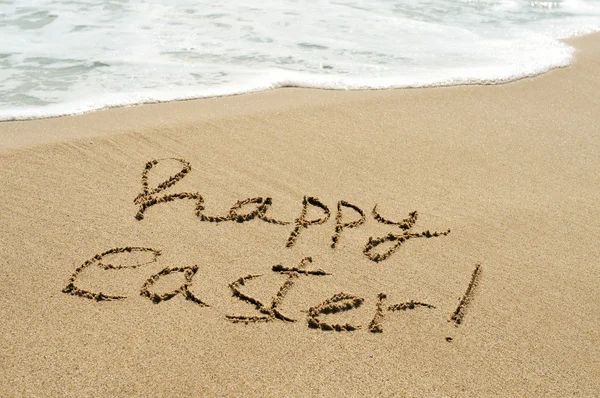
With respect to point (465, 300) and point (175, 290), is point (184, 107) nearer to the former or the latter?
point (175, 290)

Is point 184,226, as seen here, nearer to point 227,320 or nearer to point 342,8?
point 227,320

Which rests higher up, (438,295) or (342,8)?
(342,8)

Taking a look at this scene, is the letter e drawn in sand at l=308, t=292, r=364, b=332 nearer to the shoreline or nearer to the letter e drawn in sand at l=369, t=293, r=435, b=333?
the letter e drawn in sand at l=369, t=293, r=435, b=333

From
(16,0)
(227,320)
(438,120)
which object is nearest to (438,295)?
(227,320)

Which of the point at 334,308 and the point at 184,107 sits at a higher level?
the point at 184,107

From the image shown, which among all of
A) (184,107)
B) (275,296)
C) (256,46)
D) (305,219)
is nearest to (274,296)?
(275,296)

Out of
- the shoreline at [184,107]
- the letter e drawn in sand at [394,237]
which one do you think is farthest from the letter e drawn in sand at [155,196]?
the letter e drawn in sand at [394,237]

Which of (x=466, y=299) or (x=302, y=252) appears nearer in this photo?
(x=466, y=299)
